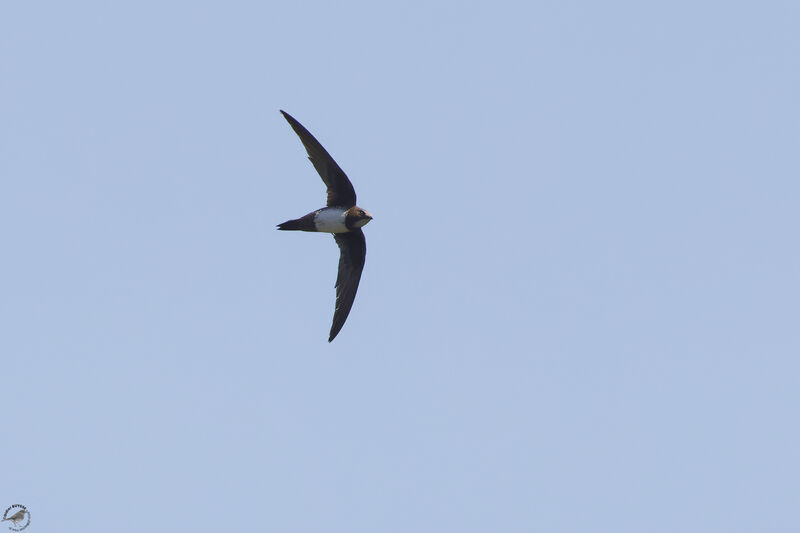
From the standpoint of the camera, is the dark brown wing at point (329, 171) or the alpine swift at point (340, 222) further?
→ the alpine swift at point (340, 222)

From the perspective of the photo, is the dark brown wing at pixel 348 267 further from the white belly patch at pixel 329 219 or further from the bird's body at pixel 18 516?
the bird's body at pixel 18 516

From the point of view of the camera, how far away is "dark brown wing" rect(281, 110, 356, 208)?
1145 inches

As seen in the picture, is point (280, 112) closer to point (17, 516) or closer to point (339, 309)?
point (339, 309)

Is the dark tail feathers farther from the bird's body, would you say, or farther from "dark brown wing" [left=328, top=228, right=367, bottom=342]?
the bird's body

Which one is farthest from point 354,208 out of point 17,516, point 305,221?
A: point 17,516

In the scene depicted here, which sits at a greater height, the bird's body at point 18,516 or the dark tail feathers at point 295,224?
the dark tail feathers at point 295,224

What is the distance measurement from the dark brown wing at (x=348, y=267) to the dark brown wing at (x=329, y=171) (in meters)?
1.13

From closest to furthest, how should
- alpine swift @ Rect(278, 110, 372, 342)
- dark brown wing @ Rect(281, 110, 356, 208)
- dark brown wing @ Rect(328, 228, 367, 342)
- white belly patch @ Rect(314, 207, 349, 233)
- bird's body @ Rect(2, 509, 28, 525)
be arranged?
bird's body @ Rect(2, 509, 28, 525) < dark brown wing @ Rect(281, 110, 356, 208) < alpine swift @ Rect(278, 110, 372, 342) < white belly patch @ Rect(314, 207, 349, 233) < dark brown wing @ Rect(328, 228, 367, 342)

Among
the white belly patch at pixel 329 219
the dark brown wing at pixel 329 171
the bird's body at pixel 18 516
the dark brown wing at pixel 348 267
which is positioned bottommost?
the bird's body at pixel 18 516

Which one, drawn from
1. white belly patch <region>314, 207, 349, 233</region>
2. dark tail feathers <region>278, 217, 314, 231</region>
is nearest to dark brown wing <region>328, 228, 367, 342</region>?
white belly patch <region>314, 207, 349, 233</region>

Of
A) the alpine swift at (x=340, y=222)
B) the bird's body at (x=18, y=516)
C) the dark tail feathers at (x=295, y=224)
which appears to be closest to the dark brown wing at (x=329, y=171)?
the alpine swift at (x=340, y=222)

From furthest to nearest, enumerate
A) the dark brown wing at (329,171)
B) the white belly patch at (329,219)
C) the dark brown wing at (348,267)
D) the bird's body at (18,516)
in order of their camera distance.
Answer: the dark brown wing at (348,267) → the white belly patch at (329,219) → the dark brown wing at (329,171) → the bird's body at (18,516)

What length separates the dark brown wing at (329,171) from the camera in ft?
95.4

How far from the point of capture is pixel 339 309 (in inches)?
1216
